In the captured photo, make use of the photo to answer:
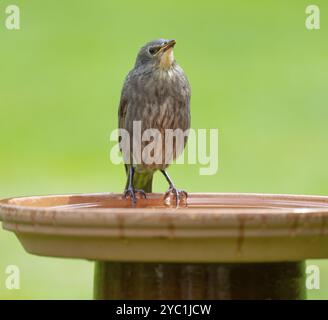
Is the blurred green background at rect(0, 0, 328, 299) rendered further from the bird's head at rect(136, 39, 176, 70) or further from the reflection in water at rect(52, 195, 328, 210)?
the reflection in water at rect(52, 195, 328, 210)

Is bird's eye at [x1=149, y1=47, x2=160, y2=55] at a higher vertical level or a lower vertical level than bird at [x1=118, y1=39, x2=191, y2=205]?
higher

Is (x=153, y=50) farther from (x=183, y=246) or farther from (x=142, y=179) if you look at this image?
(x=183, y=246)

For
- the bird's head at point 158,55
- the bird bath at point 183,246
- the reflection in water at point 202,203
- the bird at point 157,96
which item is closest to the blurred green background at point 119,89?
the bird at point 157,96

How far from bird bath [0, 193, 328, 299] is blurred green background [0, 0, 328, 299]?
3851 mm

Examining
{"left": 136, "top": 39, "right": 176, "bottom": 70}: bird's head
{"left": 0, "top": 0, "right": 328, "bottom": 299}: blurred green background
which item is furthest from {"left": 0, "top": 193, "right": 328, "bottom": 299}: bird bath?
{"left": 0, "top": 0, "right": 328, "bottom": 299}: blurred green background

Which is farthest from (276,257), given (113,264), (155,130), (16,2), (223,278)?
(16,2)

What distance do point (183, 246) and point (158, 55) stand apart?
312 centimetres

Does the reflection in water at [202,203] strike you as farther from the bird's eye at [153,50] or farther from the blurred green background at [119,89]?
the blurred green background at [119,89]

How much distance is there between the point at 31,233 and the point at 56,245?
A: 0.32 feet

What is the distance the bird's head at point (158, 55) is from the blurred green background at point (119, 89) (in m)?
2.05

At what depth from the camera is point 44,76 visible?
1220 centimetres

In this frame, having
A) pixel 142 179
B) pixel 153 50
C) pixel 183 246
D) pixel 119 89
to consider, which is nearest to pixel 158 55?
pixel 153 50

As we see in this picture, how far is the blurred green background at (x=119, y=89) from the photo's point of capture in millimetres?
9406

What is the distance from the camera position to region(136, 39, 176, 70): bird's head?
603 centimetres
